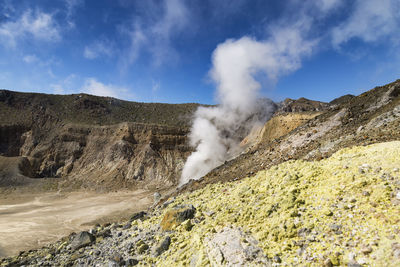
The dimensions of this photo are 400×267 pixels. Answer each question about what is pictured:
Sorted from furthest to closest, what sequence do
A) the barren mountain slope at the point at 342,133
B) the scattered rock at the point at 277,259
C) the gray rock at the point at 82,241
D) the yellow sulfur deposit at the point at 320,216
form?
1. the gray rock at the point at 82,241
2. the barren mountain slope at the point at 342,133
3. the scattered rock at the point at 277,259
4. the yellow sulfur deposit at the point at 320,216

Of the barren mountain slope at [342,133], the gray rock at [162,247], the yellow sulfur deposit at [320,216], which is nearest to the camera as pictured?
the yellow sulfur deposit at [320,216]

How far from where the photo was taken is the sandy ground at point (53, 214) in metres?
15.6

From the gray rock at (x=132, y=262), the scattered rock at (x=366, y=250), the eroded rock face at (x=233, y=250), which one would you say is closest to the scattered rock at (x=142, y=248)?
the gray rock at (x=132, y=262)

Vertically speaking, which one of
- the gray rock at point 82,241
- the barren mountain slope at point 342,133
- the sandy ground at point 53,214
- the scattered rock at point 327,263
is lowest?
the sandy ground at point 53,214

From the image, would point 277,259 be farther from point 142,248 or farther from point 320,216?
point 142,248

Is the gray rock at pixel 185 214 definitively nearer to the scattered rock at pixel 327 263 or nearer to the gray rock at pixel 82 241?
the scattered rock at pixel 327 263

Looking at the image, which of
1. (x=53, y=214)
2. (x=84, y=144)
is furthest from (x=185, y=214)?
(x=84, y=144)

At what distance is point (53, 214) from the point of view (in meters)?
22.1

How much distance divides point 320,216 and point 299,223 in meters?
0.49

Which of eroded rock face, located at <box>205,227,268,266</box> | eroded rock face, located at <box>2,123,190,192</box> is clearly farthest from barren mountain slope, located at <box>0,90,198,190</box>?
eroded rock face, located at <box>205,227,268,266</box>

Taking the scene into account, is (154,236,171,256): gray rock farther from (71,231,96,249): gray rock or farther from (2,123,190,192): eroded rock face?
(2,123,190,192): eroded rock face

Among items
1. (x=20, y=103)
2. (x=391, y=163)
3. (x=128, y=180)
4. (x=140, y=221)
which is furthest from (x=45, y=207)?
(x=20, y=103)

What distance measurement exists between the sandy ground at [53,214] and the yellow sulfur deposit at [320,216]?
14.9m

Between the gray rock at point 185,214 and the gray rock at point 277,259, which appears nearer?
the gray rock at point 277,259
